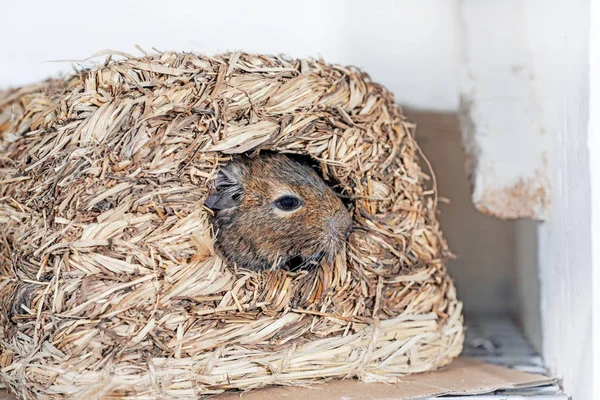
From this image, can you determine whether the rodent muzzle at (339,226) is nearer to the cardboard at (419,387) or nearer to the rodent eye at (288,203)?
the rodent eye at (288,203)

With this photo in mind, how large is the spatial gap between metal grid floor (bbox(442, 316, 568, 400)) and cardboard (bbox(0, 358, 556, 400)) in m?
0.03

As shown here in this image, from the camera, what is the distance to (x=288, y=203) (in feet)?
9.02

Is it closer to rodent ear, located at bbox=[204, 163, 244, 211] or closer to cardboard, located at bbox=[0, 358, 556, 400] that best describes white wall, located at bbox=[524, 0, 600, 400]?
cardboard, located at bbox=[0, 358, 556, 400]

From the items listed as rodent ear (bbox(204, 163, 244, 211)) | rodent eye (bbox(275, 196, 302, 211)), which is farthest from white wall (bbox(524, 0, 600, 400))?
rodent ear (bbox(204, 163, 244, 211))

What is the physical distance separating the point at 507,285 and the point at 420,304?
6.05 feet

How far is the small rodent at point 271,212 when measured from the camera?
8.84 feet

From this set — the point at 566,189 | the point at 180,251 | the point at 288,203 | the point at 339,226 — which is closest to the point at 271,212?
the point at 288,203

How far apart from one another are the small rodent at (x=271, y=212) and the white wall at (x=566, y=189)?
79 cm

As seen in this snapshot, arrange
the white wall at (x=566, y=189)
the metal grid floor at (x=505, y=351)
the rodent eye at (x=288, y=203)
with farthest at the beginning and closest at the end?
the rodent eye at (x=288, y=203) < the metal grid floor at (x=505, y=351) < the white wall at (x=566, y=189)

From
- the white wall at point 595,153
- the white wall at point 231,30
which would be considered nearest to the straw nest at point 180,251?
the white wall at point 595,153

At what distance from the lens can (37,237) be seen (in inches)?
87.7

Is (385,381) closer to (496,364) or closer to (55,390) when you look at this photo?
(496,364)

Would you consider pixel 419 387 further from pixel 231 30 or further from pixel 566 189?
pixel 231 30

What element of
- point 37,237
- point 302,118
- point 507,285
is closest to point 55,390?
point 37,237
